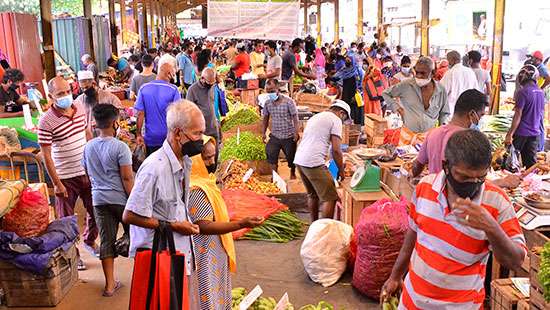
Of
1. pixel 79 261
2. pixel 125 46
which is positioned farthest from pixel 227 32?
pixel 125 46

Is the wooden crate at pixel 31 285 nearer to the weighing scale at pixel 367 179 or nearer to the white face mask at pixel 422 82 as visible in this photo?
the weighing scale at pixel 367 179

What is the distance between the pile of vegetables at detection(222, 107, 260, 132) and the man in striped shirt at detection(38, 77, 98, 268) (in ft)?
16.0

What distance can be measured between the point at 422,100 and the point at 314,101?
4.89 meters

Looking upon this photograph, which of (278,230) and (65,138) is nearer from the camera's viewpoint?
(65,138)

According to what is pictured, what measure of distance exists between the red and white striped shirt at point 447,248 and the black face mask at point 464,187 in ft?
0.13

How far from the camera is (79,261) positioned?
5738 mm

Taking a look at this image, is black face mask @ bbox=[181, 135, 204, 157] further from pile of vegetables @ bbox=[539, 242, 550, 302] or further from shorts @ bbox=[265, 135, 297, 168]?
shorts @ bbox=[265, 135, 297, 168]

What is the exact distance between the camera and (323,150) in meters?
5.97

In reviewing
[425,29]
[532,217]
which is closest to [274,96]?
[532,217]

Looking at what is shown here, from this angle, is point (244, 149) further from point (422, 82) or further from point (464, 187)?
point (464, 187)

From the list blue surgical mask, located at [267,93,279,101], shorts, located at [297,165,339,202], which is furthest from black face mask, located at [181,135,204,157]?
blue surgical mask, located at [267,93,279,101]

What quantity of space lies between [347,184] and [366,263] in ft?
4.74

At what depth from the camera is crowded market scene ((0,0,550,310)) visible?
2627mm

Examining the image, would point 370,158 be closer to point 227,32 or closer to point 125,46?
point 227,32
